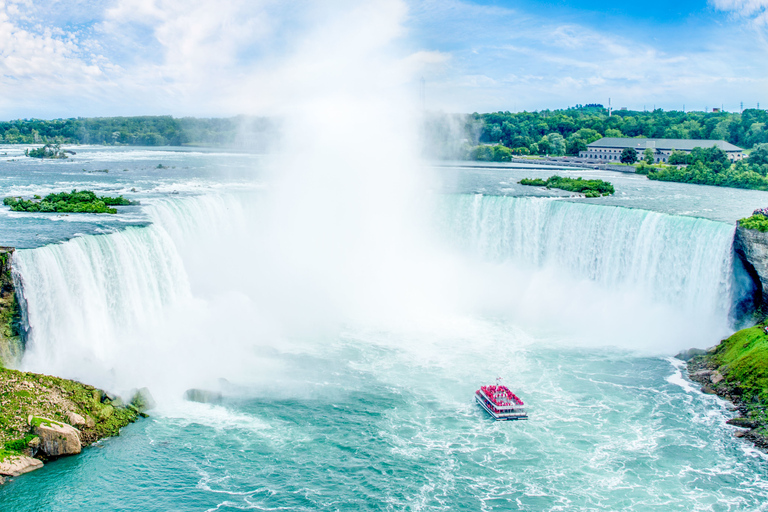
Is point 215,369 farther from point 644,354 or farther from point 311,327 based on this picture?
point 644,354

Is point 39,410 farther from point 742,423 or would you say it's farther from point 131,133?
point 131,133

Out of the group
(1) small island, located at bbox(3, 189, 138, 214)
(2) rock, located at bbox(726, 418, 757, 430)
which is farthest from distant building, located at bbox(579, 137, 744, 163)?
(1) small island, located at bbox(3, 189, 138, 214)

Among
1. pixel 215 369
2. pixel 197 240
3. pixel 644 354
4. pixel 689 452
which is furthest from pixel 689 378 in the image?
pixel 197 240

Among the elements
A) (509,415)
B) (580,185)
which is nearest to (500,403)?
(509,415)

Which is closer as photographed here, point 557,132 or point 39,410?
point 39,410

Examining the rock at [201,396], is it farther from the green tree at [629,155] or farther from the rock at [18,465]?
the green tree at [629,155]
